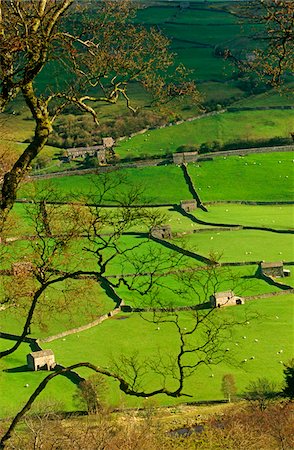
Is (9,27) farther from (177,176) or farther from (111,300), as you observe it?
(177,176)

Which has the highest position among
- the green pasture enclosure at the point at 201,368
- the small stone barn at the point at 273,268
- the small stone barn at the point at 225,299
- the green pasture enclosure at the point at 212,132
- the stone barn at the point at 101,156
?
the green pasture enclosure at the point at 201,368

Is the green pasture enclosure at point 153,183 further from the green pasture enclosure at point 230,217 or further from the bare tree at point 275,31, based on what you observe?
the bare tree at point 275,31

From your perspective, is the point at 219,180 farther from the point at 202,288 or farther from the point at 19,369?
the point at 19,369

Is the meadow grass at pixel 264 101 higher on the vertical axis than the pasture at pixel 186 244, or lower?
lower

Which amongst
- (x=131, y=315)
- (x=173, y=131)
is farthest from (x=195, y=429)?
(x=173, y=131)

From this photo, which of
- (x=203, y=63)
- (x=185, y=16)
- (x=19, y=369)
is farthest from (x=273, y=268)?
(x=185, y=16)

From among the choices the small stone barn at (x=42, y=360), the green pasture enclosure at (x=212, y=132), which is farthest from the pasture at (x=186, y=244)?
the small stone barn at (x=42, y=360)
